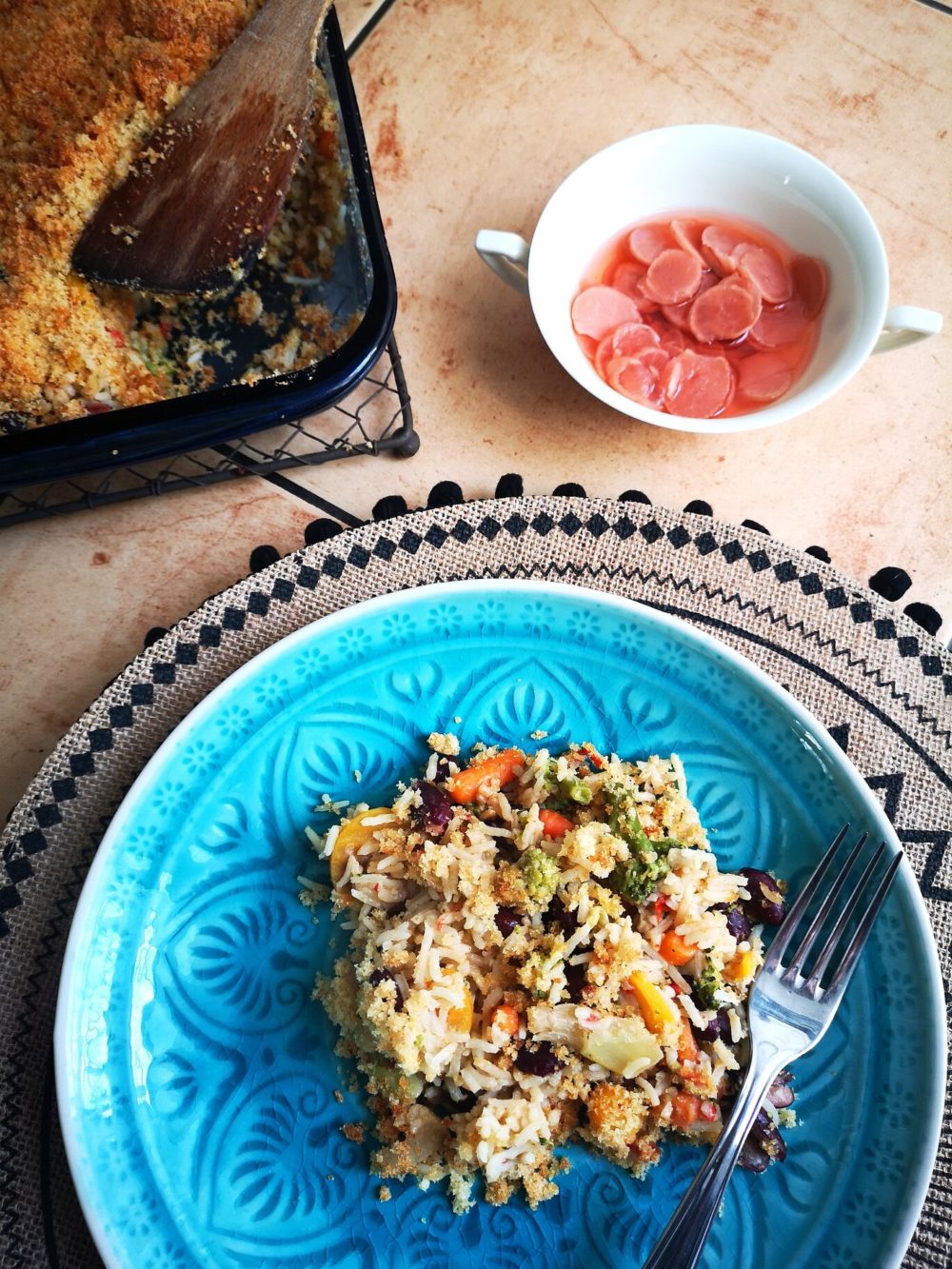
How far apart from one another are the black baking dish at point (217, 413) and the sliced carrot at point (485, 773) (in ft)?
1.46

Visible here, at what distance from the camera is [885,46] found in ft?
5.17

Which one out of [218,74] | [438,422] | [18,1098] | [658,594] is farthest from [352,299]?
[18,1098]

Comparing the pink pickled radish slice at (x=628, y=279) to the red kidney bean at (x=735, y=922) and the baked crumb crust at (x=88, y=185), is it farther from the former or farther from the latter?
the red kidney bean at (x=735, y=922)

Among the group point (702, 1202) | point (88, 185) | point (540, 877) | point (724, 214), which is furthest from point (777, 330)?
point (702, 1202)

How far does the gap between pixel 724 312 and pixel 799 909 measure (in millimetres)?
778

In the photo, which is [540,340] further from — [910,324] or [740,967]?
[740,967]

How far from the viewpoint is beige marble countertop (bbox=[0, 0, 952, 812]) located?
1341mm

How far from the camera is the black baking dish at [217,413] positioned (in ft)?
3.45

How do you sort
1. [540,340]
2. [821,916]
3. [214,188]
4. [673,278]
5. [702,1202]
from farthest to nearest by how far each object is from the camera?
[540,340] → [673,278] → [214,188] → [821,916] → [702,1202]

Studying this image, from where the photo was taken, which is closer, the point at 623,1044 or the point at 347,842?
the point at 623,1044

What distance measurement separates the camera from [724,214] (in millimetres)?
1396

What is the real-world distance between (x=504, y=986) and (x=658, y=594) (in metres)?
0.51

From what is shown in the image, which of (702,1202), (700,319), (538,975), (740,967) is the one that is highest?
(700,319)

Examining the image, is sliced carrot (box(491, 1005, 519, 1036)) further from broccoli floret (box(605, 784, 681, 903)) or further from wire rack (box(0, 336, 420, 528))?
wire rack (box(0, 336, 420, 528))
